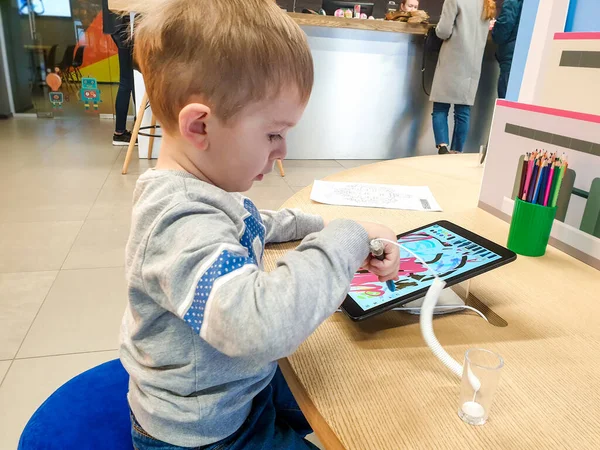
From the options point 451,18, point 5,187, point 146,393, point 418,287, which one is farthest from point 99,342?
point 451,18

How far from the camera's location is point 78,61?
5.47m

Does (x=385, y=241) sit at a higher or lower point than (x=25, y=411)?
higher

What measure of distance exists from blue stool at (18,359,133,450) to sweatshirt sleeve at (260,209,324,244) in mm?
321

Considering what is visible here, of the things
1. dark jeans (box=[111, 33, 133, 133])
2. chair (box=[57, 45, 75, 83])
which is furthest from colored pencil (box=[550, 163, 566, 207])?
chair (box=[57, 45, 75, 83])

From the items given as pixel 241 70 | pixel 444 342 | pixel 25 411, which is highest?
pixel 241 70

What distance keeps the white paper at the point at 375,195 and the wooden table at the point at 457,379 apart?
0.29 metres

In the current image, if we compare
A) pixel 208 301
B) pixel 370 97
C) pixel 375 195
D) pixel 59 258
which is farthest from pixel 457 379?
pixel 370 97

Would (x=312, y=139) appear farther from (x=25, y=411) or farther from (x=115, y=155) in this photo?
(x=25, y=411)

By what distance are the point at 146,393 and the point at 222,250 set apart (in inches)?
9.7

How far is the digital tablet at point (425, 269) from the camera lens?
0.60 metres

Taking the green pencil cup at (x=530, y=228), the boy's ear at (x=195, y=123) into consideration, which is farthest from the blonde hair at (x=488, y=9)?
the boy's ear at (x=195, y=123)

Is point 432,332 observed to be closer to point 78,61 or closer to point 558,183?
point 558,183

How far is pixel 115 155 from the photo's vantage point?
379 centimetres

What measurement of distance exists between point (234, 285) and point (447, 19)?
11.2ft
